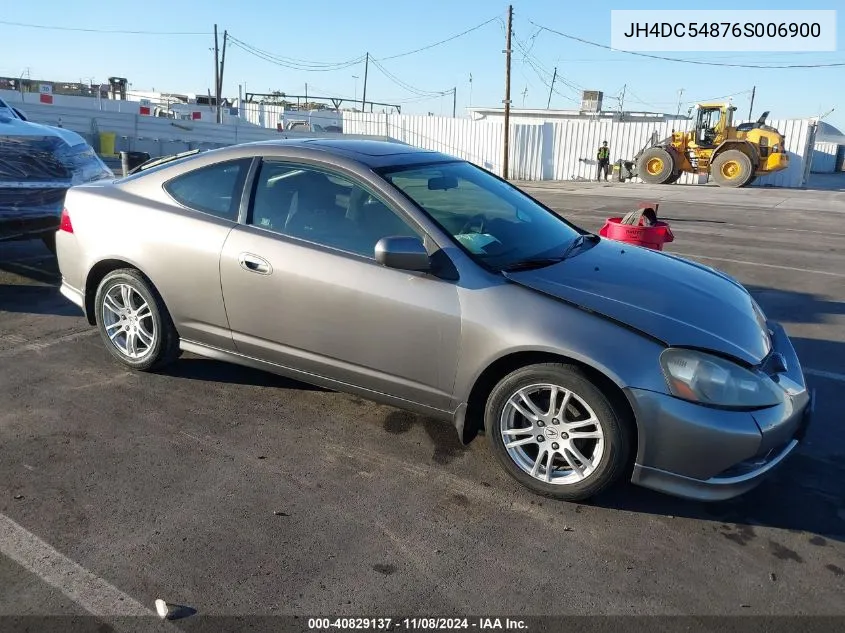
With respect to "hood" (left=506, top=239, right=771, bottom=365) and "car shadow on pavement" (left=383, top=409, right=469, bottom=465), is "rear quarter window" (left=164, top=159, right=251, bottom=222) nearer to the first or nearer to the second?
"car shadow on pavement" (left=383, top=409, right=469, bottom=465)

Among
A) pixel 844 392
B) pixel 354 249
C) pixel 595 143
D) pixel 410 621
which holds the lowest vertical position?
pixel 410 621

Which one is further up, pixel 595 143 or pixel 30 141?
pixel 595 143

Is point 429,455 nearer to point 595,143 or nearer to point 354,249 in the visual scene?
point 354,249

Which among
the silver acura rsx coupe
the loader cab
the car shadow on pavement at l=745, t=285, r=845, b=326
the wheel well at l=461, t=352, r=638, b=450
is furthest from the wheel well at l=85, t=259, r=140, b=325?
the loader cab

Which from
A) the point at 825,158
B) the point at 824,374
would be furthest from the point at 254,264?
the point at 825,158

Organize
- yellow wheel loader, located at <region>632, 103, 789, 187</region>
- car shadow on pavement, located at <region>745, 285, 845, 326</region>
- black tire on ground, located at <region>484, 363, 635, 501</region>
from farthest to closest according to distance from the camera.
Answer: yellow wheel loader, located at <region>632, 103, 789, 187</region>
car shadow on pavement, located at <region>745, 285, 845, 326</region>
black tire on ground, located at <region>484, 363, 635, 501</region>

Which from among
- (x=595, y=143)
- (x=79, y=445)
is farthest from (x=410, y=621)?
(x=595, y=143)

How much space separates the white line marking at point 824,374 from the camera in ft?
15.1

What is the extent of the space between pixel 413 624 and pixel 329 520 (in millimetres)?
699

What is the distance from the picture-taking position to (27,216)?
6.22 meters

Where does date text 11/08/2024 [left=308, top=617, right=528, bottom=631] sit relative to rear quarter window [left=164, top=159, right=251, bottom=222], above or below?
below

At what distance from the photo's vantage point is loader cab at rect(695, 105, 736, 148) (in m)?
23.4

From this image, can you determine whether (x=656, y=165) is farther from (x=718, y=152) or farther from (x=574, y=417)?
(x=574, y=417)

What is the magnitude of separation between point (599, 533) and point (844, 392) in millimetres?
2567
